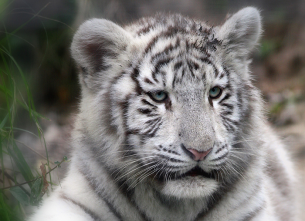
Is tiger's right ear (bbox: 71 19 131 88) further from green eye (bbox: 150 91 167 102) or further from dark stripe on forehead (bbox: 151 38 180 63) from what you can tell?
green eye (bbox: 150 91 167 102)

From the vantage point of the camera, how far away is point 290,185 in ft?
9.98

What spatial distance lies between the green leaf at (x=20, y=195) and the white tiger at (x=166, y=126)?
0.12 m

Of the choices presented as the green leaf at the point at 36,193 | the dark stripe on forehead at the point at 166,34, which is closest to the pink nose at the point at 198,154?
the dark stripe on forehead at the point at 166,34

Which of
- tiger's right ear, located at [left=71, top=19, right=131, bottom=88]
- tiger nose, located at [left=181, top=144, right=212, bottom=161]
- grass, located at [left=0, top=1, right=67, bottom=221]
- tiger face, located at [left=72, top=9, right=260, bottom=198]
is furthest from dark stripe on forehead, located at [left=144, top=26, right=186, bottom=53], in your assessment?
grass, located at [left=0, top=1, right=67, bottom=221]

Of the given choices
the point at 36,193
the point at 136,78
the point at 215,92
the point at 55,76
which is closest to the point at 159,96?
the point at 136,78

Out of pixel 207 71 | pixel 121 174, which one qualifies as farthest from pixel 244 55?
pixel 121 174

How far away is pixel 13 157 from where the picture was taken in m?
2.14

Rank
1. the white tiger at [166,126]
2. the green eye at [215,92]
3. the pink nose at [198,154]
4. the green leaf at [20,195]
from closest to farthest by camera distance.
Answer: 1. the pink nose at [198,154]
2. the white tiger at [166,126]
3. the green eye at [215,92]
4. the green leaf at [20,195]

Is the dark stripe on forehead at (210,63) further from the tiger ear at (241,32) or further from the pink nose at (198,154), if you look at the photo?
the pink nose at (198,154)

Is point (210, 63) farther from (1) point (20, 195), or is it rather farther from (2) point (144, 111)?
(1) point (20, 195)

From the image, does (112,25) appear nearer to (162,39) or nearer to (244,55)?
(162,39)

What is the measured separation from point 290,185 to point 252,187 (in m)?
1.04

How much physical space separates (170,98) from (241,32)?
1.94ft

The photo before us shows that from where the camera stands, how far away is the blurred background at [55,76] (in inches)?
85.7
